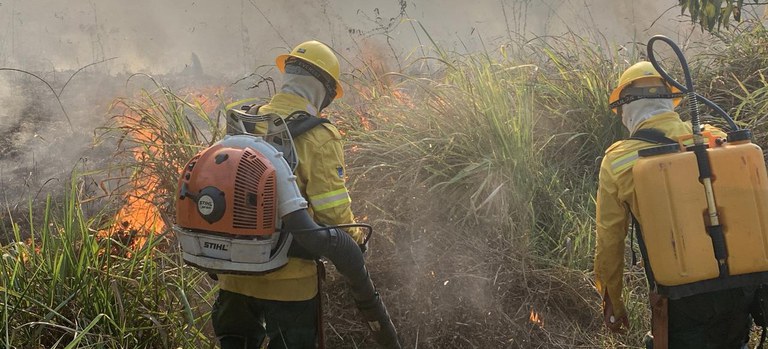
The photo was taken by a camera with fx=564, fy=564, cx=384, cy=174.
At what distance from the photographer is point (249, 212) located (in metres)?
2.14

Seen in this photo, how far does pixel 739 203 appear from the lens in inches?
84.5

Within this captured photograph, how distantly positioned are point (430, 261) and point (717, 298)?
164cm

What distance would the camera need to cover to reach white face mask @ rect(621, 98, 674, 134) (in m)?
2.61

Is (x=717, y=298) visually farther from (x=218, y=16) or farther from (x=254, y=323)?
(x=218, y=16)

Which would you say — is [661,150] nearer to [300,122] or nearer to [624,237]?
[624,237]

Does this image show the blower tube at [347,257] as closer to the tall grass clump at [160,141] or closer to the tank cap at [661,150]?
the tank cap at [661,150]

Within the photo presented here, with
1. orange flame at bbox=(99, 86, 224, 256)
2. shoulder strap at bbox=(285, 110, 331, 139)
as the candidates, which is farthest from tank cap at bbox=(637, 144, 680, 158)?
orange flame at bbox=(99, 86, 224, 256)

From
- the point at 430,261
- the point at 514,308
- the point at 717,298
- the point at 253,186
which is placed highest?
the point at 253,186

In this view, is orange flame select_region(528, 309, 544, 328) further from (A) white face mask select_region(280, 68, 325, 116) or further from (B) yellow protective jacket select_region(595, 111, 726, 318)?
(A) white face mask select_region(280, 68, 325, 116)

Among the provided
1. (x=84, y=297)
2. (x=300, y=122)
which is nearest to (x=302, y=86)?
(x=300, y=122)

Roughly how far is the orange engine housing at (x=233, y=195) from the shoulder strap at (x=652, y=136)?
1.58m

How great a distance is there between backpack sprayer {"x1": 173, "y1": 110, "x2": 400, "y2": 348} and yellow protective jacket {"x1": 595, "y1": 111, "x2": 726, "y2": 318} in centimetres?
115

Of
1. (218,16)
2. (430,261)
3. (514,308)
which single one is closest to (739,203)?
(514,308)

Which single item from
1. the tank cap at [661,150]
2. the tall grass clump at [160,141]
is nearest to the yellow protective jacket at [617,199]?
the tank cap at [661,150]
